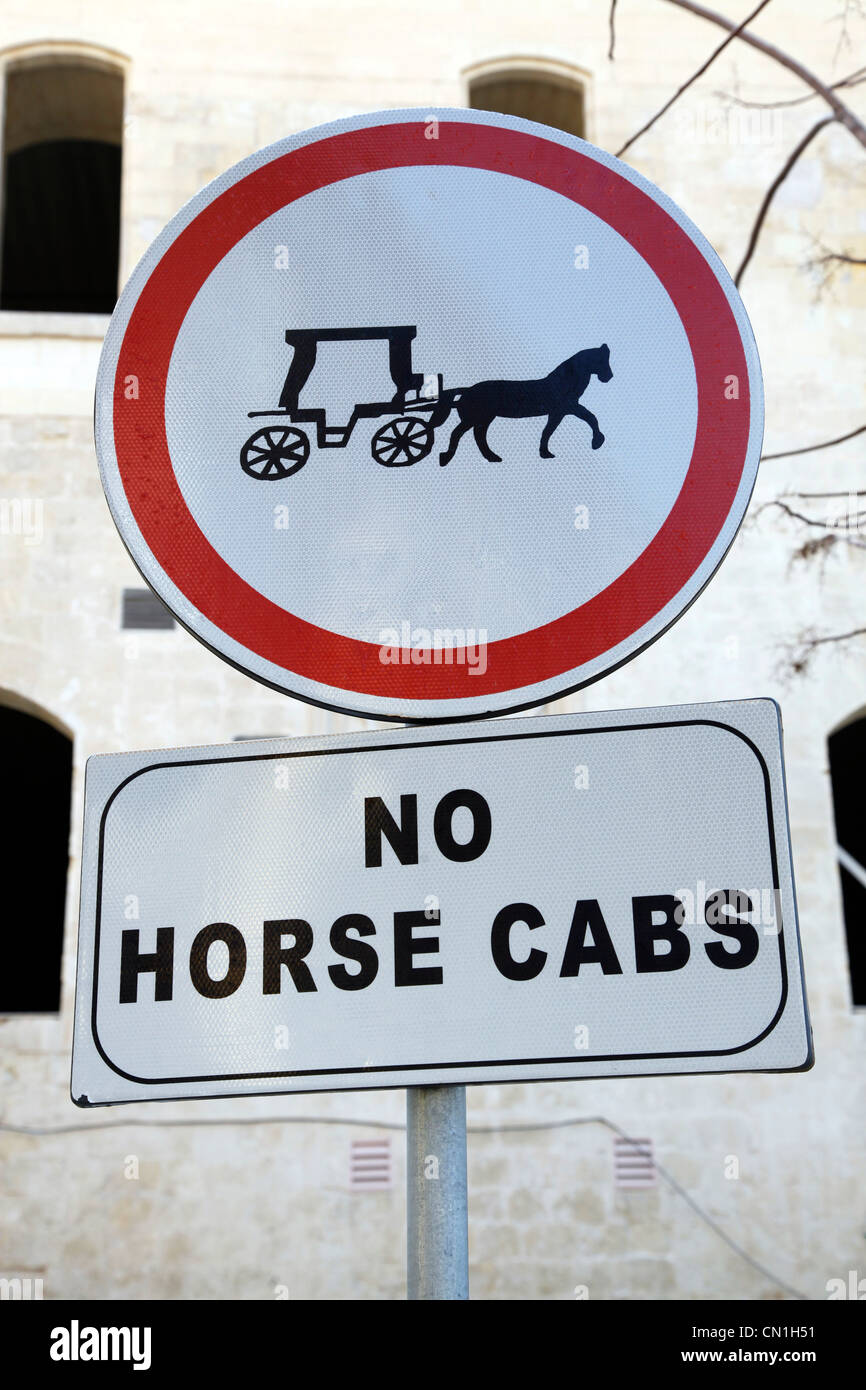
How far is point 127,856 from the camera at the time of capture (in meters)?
1.13

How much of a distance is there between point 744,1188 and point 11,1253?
2871mm

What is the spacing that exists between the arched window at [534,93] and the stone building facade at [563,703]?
16mm

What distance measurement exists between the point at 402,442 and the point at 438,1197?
2.08 ft

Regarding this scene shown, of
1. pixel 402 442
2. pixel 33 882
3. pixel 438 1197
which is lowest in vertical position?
pixel 438 1197

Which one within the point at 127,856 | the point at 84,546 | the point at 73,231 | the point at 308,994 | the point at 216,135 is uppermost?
the point at 73,231

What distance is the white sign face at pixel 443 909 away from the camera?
3.41 ft

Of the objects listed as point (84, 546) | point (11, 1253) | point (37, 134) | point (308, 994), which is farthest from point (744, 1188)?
point (37, 134)

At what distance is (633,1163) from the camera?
5465 millimetres

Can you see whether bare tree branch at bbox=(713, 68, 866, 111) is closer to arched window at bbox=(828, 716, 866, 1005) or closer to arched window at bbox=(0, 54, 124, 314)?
arched window at bbox=(0, 54, 124, 314)

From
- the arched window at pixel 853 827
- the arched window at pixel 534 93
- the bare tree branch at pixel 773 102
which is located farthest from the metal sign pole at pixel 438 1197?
A: the arched window at pixel 853 827

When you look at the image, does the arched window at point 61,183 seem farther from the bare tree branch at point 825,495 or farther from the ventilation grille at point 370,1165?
the ventilation grille at point 370,1165

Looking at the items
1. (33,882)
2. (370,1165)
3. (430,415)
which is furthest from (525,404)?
(33,882)

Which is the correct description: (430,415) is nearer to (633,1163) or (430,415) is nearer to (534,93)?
(633,1163)
